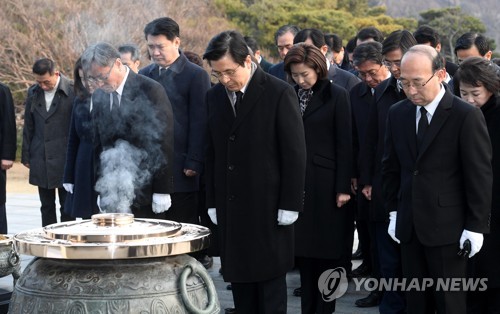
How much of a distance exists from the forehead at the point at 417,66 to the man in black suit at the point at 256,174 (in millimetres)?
679

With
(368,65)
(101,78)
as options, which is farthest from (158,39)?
(368,65)

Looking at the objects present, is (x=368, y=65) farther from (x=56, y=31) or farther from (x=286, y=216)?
(x=56, y=31)

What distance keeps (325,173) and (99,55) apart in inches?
61.9

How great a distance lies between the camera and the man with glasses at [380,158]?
5.14m

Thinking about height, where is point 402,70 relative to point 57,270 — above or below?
above

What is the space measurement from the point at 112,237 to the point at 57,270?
28 cm

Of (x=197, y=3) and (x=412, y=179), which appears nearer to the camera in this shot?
(x=412, y=179)

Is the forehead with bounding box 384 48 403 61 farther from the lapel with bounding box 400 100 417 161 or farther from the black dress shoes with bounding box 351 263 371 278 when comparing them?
the black dress shoes with bounding box 351 263 371 278

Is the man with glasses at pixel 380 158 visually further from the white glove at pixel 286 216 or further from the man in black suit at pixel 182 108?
the man in black suit at pixel 182 108

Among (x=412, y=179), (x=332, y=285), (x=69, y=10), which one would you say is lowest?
(x=332, y=285)

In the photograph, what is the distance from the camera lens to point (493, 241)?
4.42 m

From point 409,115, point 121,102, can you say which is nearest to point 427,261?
point 409,115

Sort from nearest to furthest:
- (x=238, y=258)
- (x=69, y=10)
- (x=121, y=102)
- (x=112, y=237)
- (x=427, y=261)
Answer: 1. (x=112, y=237)
2. (x=427, y=261)
3. (x=238, y=258)
4. (x=121, y=102)
5. (x=69, y=10)

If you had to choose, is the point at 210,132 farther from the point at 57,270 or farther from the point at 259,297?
the point at 57,270
